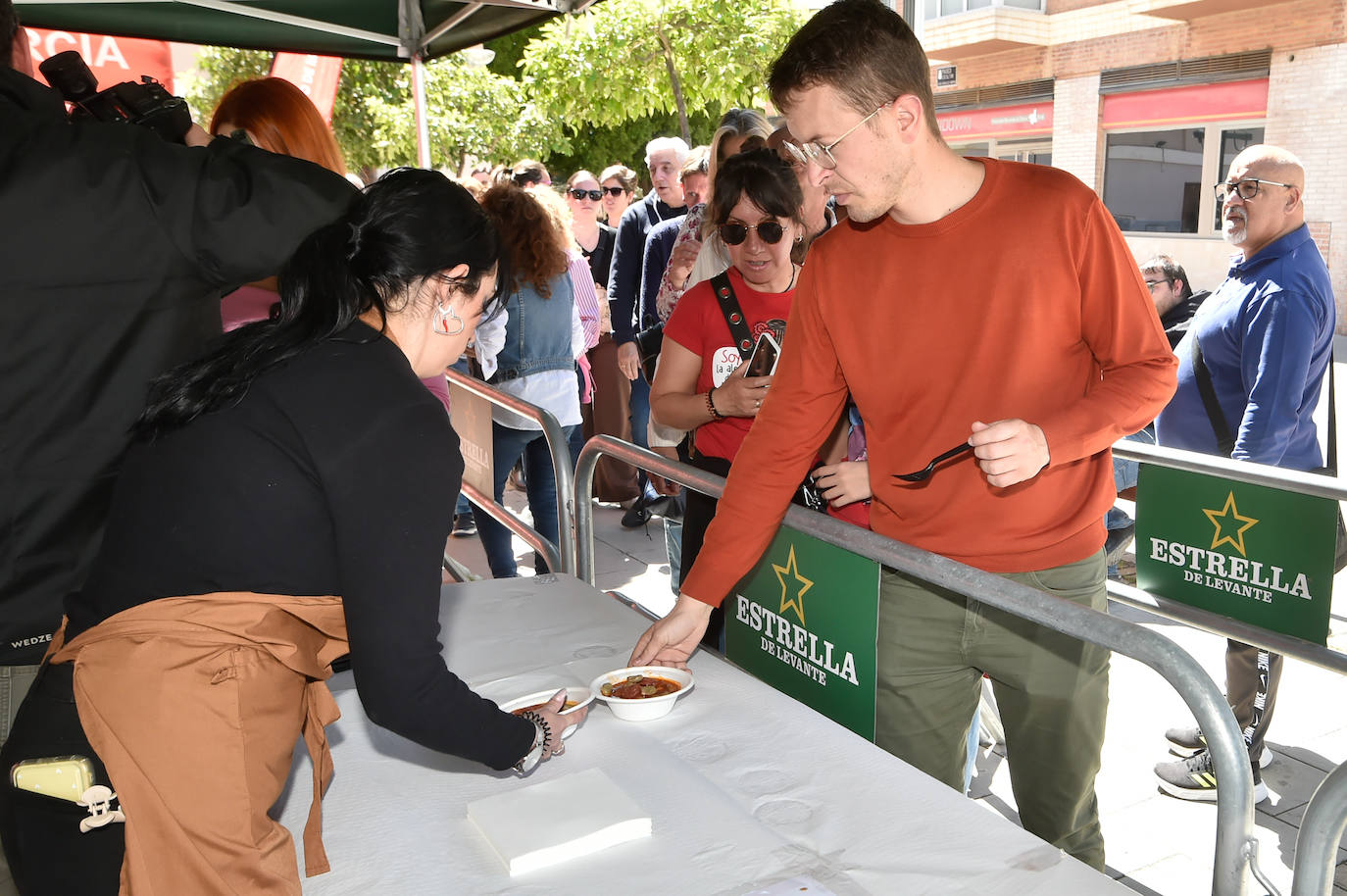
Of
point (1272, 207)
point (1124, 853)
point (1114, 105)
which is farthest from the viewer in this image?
point (1114, 105)

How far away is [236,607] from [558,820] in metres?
0.53

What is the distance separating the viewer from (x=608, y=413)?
22.1 ft

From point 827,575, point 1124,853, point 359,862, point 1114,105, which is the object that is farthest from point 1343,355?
point 359,862

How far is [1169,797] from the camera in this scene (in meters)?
3.44

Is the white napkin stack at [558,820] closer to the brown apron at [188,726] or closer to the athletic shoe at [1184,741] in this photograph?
the brown apron at [188,726]

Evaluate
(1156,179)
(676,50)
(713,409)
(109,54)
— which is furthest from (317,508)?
(1156,179)

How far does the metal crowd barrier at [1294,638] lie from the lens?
1.21 m

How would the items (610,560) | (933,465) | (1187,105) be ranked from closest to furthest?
(933,465), (610,560), (1187,105)

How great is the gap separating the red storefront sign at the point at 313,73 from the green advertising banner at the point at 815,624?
6689 mm

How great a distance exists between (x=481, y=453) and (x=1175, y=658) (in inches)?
111

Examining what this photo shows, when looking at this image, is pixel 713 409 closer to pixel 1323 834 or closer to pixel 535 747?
pixel 535 747

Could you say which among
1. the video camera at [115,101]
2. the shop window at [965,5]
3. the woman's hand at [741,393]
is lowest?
the woman's hand at [741,393]

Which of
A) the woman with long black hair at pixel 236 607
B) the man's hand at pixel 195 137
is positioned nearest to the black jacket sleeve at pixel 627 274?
the man's hand at pixel 195 137

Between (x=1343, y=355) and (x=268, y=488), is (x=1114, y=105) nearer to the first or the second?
(x=1343, y=355)
